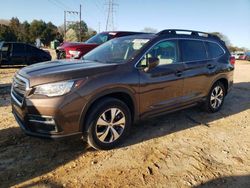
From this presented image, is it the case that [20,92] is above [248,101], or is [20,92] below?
above

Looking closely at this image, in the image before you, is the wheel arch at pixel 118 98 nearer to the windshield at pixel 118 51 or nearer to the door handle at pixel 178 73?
the windshield at pixel 118 51

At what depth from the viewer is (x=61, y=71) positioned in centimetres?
378

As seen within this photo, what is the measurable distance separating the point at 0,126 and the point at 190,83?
3.75m

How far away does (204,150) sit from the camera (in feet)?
14.3

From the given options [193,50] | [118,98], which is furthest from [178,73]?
[118,98]

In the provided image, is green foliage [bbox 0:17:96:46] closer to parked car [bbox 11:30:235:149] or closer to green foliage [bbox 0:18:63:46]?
green foliage [bbox 0:18:63:46]

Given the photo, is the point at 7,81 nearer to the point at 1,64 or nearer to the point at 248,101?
the point at 1,64

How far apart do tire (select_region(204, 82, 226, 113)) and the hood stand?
2.90 metres

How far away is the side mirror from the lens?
4352 mm

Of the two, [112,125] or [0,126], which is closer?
[112,125]

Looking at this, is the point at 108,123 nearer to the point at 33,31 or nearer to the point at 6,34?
the point at 6,34

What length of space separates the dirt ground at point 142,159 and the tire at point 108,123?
0.56 feet

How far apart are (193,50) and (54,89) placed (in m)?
3.17

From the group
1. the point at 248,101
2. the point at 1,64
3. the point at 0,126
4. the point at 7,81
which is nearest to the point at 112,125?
the point at 0,126
